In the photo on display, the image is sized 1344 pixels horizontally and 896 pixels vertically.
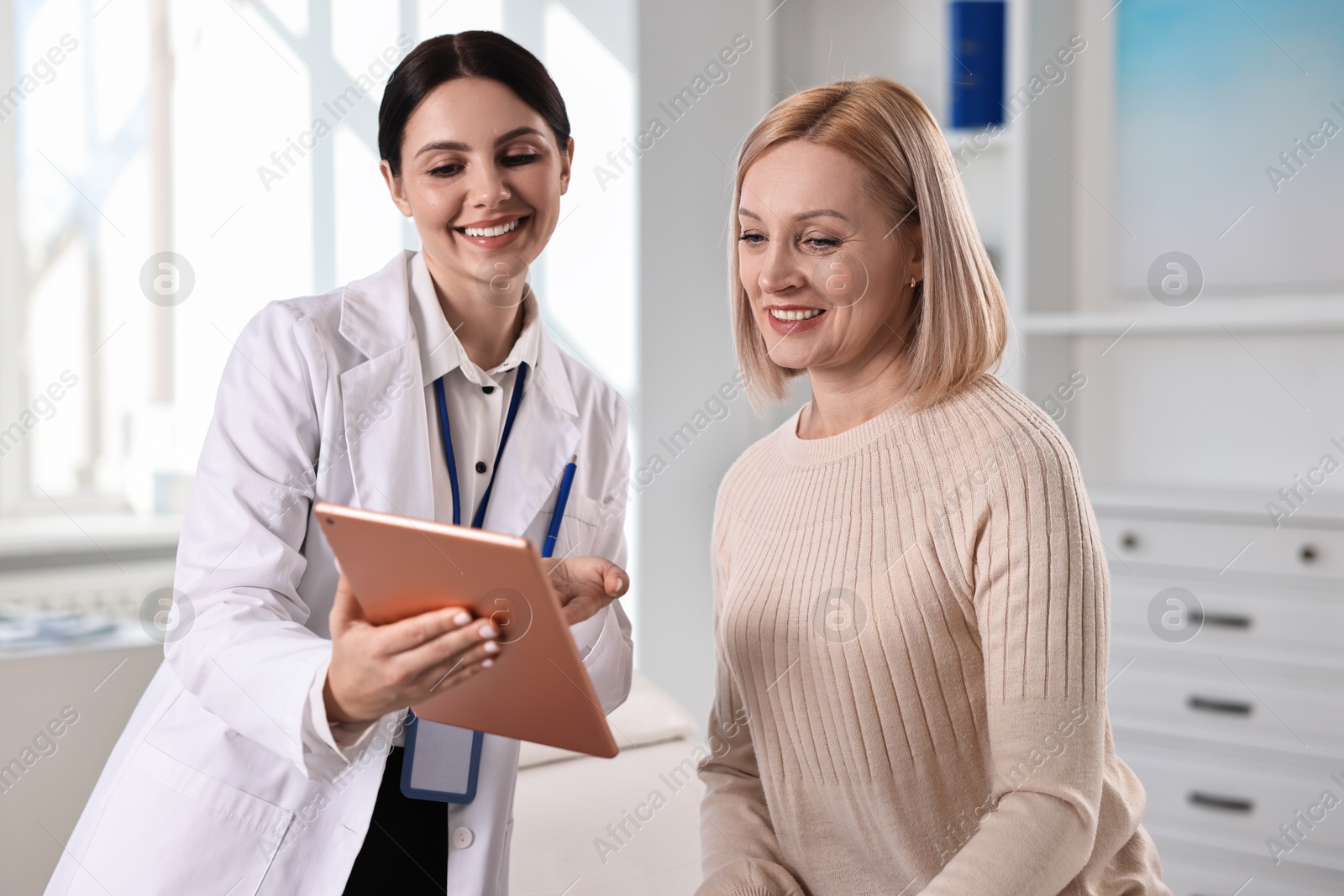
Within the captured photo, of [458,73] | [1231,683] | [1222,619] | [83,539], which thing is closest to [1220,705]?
[1231,683]

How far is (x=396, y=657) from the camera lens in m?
0.86

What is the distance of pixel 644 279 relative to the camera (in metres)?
2.86

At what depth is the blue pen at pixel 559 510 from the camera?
1.30 m

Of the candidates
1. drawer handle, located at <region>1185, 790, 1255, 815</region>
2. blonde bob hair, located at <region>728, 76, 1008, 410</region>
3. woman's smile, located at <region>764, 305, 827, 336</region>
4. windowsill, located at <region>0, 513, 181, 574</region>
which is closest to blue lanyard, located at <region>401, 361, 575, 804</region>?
woman's smile, located at <region>764, 305, 827, 336</region>

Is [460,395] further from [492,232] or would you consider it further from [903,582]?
[903,582]

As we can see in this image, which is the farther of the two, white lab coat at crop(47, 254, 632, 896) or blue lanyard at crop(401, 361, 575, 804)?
blue lanyard at crop(401, 361, 575, 804)

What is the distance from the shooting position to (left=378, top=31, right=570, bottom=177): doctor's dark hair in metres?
1.20

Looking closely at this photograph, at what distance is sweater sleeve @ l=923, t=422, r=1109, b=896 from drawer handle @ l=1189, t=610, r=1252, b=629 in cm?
149

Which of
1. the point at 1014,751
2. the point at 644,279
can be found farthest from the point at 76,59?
the point at 1014,751

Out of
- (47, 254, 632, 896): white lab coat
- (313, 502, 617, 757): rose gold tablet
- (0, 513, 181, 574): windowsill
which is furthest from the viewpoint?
(0, 513, 181, 574): windowsill

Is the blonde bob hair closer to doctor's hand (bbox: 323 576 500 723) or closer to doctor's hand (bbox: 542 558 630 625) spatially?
doctor's hand (bbox: 542 558 630 625)

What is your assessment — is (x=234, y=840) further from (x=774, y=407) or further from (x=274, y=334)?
(x=774, y=407)

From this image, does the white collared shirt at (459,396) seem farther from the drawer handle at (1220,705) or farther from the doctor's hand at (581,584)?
the drawer handle at (1220,705)

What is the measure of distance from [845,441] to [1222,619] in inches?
60.2
